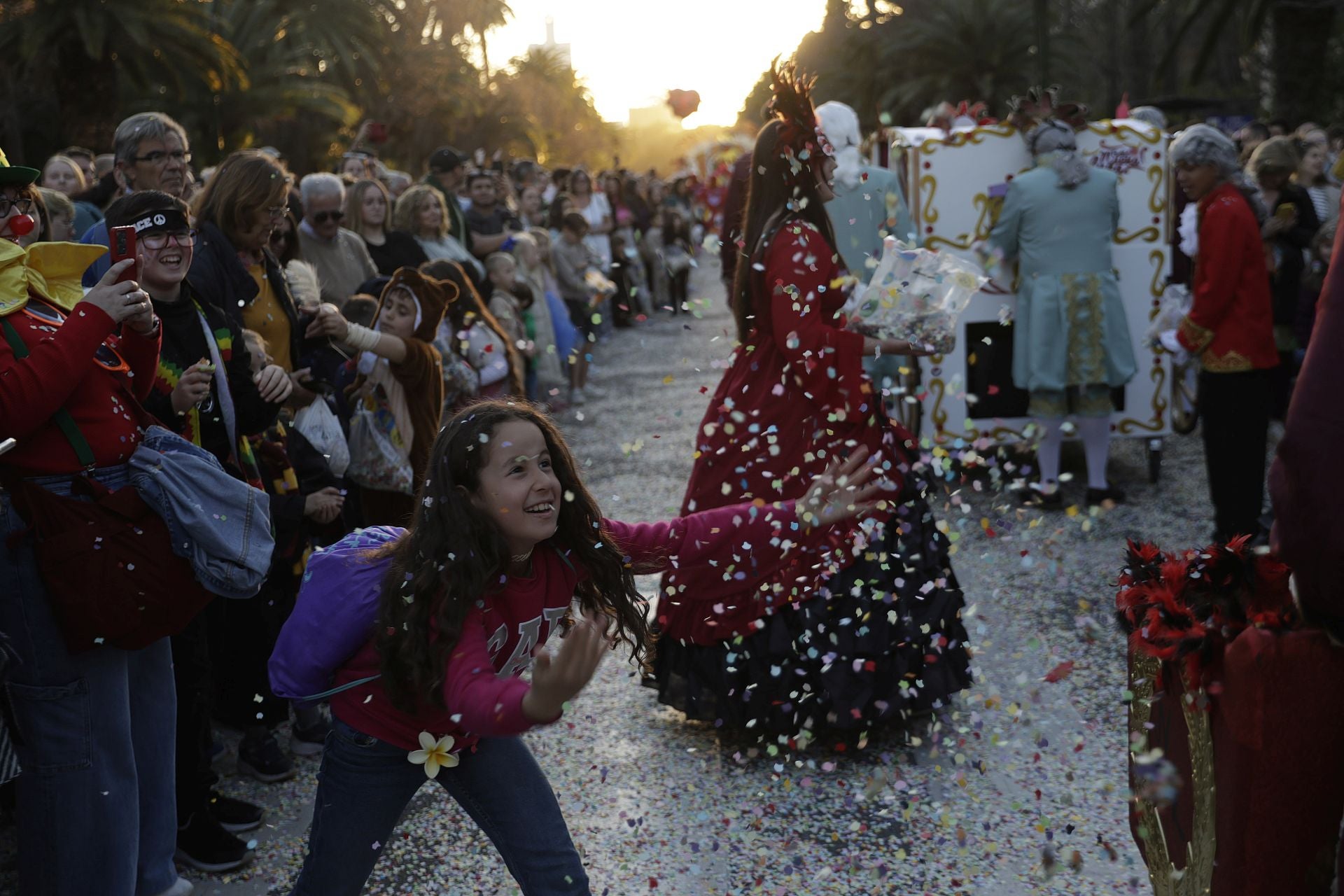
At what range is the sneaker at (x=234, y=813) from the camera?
364 cm

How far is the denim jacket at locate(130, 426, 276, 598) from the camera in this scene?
280 centimetres

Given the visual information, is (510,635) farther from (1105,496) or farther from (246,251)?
(1105,496)

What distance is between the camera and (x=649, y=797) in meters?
3.79

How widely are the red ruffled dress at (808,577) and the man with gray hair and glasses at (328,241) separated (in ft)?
8.05

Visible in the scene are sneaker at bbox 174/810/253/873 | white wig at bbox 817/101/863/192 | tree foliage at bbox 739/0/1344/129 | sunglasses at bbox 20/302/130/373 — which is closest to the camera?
sunglasses at bbox 20/302/130/373

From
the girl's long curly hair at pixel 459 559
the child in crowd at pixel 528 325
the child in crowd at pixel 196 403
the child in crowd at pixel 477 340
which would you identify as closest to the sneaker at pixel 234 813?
the child in crowd at pixel 196 403

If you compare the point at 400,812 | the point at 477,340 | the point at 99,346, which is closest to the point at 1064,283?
the point at 477,340

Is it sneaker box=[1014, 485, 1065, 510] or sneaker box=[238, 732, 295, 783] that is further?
sneaker box=[1014, 485, 1065, 510]

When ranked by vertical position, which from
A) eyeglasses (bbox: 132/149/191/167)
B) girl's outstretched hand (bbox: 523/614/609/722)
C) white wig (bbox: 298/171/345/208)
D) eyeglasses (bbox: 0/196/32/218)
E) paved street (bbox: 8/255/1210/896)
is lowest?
paved street (bbox: 8/255/1210/896)

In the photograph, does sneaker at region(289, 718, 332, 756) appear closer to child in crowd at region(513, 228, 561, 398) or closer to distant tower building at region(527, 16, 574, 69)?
child in crowd at region(513, 228, 561, 398)

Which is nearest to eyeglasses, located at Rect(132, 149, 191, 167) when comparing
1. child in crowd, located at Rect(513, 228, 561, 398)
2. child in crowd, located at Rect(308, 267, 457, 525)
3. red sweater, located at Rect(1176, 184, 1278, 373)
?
child in crowd, located at Rect(308, 267, 457, 525)

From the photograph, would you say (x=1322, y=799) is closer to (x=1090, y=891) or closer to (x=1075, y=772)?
(x=1090, y=891)

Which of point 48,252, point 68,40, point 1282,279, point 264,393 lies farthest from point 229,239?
point 68,40

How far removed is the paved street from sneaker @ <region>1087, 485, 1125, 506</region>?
1693 mm
